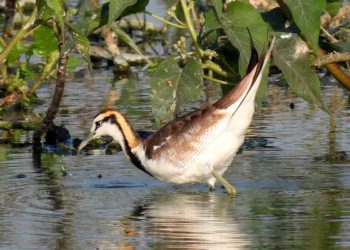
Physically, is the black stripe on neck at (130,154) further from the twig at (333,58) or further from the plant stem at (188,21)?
the twig at (333,58)

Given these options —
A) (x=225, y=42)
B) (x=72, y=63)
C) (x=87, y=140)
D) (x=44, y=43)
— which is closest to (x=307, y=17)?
(x=225, y=42)

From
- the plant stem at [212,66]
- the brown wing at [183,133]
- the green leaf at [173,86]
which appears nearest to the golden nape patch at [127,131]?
the brown wing at [183,133]

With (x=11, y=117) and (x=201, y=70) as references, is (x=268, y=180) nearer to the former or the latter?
(x=201, y=70)

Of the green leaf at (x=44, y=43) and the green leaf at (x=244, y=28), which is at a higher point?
the green leaf at (x=244, y=28)

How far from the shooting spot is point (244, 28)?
8.44 metres

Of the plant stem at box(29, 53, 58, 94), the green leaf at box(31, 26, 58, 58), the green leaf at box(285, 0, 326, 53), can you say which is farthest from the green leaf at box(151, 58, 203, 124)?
the green leaf at box(31, 26, 58, 58)

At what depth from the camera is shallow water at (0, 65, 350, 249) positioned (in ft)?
25.5

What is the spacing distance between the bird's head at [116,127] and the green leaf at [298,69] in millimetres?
1802

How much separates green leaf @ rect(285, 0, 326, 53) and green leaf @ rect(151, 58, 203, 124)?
0.92 meters

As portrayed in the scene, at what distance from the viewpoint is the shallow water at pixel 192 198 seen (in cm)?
776

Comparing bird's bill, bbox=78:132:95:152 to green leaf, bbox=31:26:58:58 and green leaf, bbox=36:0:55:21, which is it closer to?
green leaf, bbox=36:0:55:21

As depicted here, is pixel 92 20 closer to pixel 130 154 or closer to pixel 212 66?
pixel 212 66

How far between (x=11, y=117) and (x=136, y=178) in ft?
10.4

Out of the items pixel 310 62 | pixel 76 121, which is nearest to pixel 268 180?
pixel 310 62
